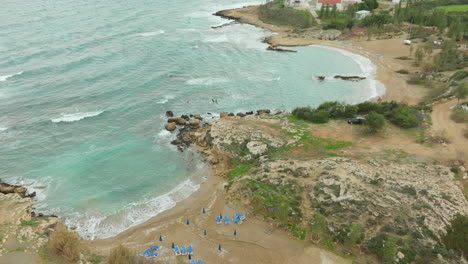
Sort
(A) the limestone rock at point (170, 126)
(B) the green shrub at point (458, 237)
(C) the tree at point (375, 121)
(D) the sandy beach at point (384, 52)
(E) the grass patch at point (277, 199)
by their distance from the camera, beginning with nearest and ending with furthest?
(B) the green shrub at point (458, 237) → (E) the grass patch at point (277, 199) → (C) the tree at point (375, 121) → (A) the limestone rock at point (170, 126) → (D) the sandy beach at point (384, 52)

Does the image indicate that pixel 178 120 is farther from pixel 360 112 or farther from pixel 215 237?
pixel 360 112

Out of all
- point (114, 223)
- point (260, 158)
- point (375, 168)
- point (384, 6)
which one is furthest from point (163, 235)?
point (384, 6)

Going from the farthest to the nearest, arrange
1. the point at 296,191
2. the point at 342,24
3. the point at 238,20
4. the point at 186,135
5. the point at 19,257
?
the point at 238,20, the point at 342,24, the point at 186,135, the point at 296,191, the point at 19,257

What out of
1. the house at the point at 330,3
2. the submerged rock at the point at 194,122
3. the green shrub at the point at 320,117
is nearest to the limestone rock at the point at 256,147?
the green shrub at the point at 320,117

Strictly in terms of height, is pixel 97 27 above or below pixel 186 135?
above

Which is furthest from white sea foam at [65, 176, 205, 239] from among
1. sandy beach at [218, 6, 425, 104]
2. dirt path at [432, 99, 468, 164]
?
sandy beach at [218, 6, 425, 104]

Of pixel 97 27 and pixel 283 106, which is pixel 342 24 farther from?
pixel 97 27

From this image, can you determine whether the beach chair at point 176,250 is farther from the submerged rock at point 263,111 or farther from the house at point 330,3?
the house at point 330,3
